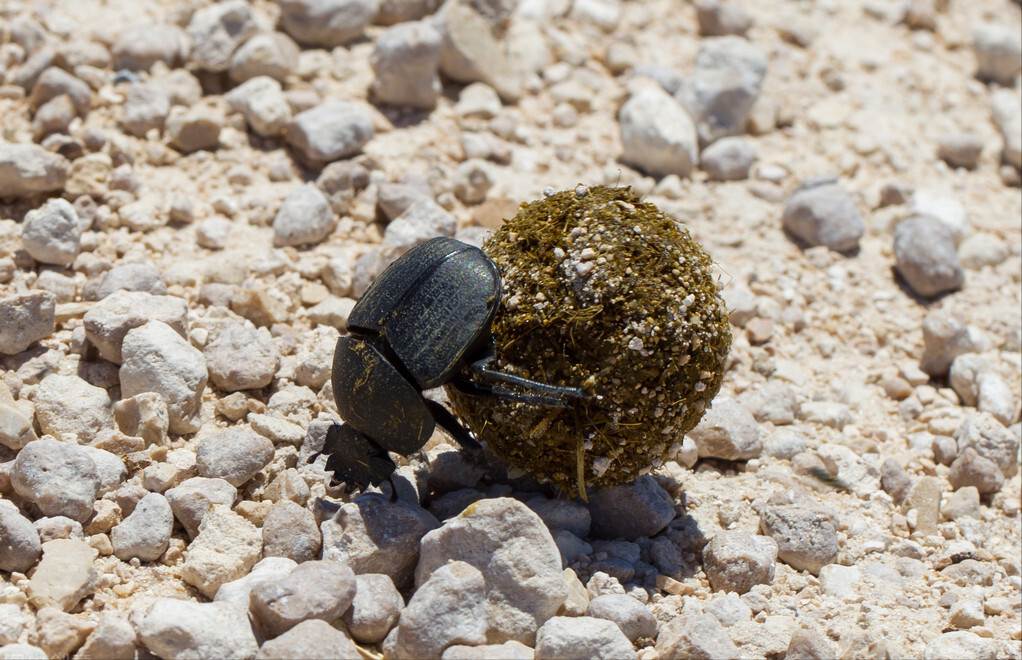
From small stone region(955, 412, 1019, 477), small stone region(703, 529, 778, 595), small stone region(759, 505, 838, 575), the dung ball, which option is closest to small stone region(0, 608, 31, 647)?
the dung ball

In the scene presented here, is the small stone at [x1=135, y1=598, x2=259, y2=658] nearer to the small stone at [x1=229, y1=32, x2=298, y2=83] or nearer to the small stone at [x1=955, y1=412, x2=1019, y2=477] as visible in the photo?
the small stone at [x1=955, y1=412, x2=1019, y2=477]

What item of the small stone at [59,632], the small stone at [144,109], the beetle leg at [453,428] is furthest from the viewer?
the small stone at [144,109]

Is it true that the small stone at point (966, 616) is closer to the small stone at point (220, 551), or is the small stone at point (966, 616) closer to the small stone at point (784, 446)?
the small stone at point (784, 446)

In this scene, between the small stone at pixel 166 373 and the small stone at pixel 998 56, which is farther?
the small stone at pixel 998 56

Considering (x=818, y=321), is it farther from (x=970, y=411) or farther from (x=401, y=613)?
(x=401, y=613)

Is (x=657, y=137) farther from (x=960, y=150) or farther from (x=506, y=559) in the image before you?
(x=506, y=559)

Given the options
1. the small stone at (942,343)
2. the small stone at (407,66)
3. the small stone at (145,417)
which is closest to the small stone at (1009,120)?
the small stone at (942,343)

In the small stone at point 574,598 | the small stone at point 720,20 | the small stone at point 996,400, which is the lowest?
the small stone at point 996,400
